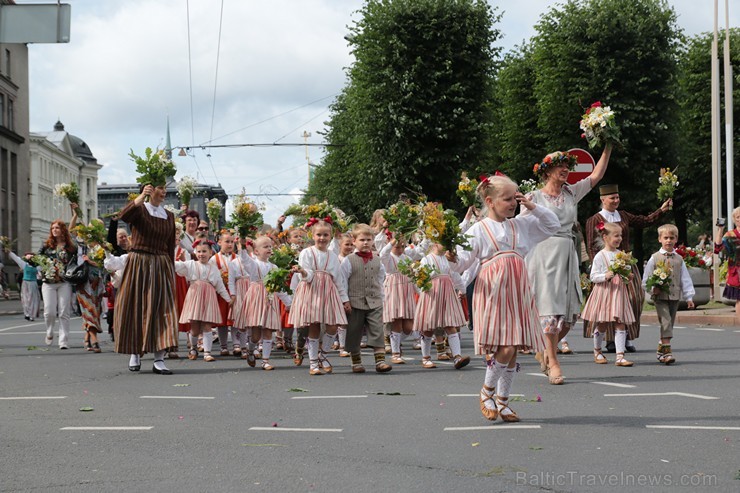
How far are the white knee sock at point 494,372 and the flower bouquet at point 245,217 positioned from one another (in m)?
6.45

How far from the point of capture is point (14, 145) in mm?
70438

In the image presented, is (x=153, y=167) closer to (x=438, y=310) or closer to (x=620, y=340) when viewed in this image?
(x=438, y=310)

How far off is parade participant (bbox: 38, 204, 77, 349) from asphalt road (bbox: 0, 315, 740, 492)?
504cm

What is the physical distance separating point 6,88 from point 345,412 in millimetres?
65095

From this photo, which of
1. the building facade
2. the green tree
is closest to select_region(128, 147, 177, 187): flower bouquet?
the green tree

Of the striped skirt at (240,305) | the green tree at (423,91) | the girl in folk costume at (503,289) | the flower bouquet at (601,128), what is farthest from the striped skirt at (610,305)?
the green tree at (423,91)

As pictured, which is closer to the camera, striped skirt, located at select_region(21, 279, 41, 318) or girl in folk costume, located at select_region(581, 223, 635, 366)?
girl in folk costume, located at select_region(581, 223, 635, 366)

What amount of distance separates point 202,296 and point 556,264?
A: 5835 mm

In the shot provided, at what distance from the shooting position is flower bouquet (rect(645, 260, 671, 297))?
43.0ft

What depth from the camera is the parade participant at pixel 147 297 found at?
12.5 meters

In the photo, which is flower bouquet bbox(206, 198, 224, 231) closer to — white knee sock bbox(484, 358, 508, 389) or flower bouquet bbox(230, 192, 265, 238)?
flower bouquet bbox(230, 192, 265, 238)

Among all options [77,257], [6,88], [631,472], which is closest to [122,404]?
[631,472]

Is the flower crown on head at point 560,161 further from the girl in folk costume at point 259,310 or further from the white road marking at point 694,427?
the girl in folk costume at point 259,310

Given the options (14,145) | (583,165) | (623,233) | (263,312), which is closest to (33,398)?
(263,312)
